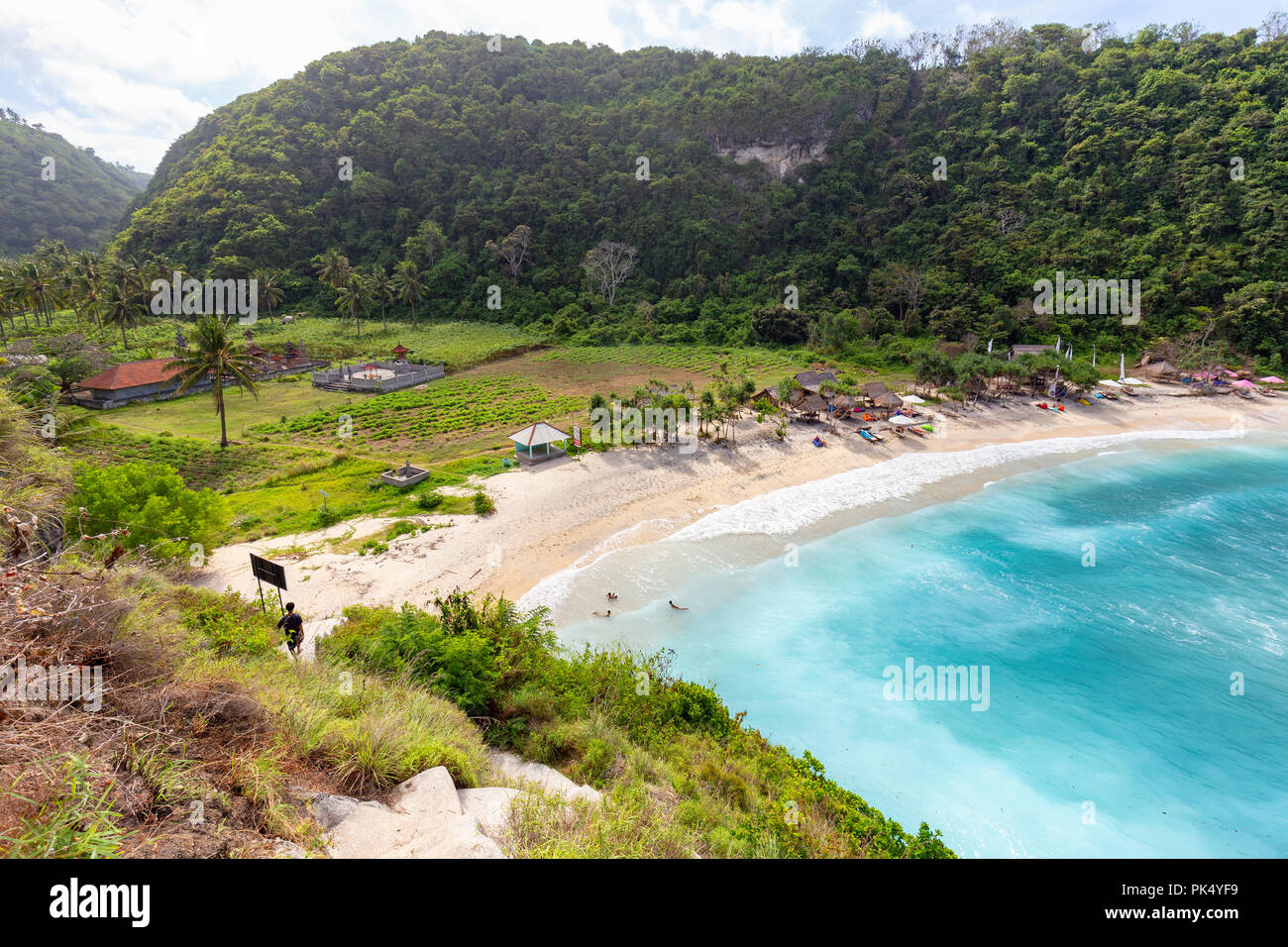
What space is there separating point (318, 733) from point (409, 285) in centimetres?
5964

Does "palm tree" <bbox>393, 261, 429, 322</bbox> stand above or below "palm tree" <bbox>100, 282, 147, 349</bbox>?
above

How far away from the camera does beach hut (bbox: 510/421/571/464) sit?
1008 inches

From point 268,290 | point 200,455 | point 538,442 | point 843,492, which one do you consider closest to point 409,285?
point 268,290

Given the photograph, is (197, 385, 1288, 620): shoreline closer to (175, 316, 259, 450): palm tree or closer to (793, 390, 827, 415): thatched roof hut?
(793, 390, 827, 415): thatched roof hut

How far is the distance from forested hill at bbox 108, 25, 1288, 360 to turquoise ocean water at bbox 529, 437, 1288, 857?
1188 inches

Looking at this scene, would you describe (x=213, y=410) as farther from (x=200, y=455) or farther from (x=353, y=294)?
(x=353, y=294)

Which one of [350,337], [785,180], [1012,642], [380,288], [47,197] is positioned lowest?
[1012,642]

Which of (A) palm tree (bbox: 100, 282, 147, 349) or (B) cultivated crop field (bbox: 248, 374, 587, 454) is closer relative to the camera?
(B) cultivated crop field (bbox: 248, 374, 587, 454)

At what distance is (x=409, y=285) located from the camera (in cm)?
5644

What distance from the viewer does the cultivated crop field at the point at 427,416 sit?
28.8m

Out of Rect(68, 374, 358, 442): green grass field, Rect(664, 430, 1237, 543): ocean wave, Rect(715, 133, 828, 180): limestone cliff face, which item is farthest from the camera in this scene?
Rect(715, 133, 828, 180): limestone cliff face

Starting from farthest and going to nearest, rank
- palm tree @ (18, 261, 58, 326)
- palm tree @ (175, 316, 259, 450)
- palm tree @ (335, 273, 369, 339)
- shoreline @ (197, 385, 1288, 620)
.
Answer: palm tree @ (335, 273, 369, 339)
palm tree @ (18, 261, 58, 326)
palm tree @ (175, 316, 259, 450)
shoreline @ (197, 385, 1288, 620)

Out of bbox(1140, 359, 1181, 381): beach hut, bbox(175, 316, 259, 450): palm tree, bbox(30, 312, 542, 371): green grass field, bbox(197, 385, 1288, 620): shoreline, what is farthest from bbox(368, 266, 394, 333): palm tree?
bbox(1140, 359, 1181, 381): beach hut

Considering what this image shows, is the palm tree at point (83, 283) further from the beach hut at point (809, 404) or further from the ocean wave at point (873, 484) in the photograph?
the beach hut at point (809, 404)
